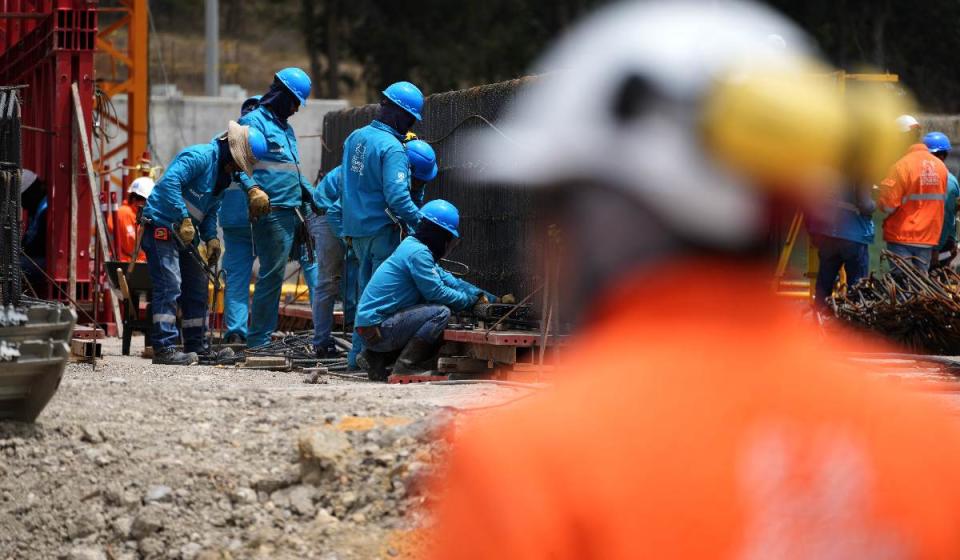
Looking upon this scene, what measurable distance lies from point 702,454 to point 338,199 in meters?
10.5

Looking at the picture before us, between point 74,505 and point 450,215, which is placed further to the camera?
point 450,215

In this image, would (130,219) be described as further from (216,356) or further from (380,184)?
(380,184)

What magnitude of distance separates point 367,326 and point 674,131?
8262 millimetres

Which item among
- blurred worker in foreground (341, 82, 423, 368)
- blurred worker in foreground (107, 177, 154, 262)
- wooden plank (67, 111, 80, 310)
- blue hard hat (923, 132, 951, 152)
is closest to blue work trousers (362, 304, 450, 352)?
blurred worker in foreground (341, 82, 423, 368)

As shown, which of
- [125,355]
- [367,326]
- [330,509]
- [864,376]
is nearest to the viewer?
[864,376]

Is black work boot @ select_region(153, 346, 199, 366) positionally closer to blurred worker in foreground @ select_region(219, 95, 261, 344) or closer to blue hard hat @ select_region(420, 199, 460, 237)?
blurred worker in foreground @ select_region(219, 95, 261, 344)

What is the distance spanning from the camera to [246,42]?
170ft

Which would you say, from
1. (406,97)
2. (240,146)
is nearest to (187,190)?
(240,146)

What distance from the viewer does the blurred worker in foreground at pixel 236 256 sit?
11.6 m

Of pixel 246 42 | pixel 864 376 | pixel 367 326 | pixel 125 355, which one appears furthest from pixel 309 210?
pixel 246 42

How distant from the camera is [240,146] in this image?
1077 cm

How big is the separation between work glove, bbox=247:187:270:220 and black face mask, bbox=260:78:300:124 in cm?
80

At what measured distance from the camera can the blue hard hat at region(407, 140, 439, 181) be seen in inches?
421

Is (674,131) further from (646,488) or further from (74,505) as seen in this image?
(74,505)
